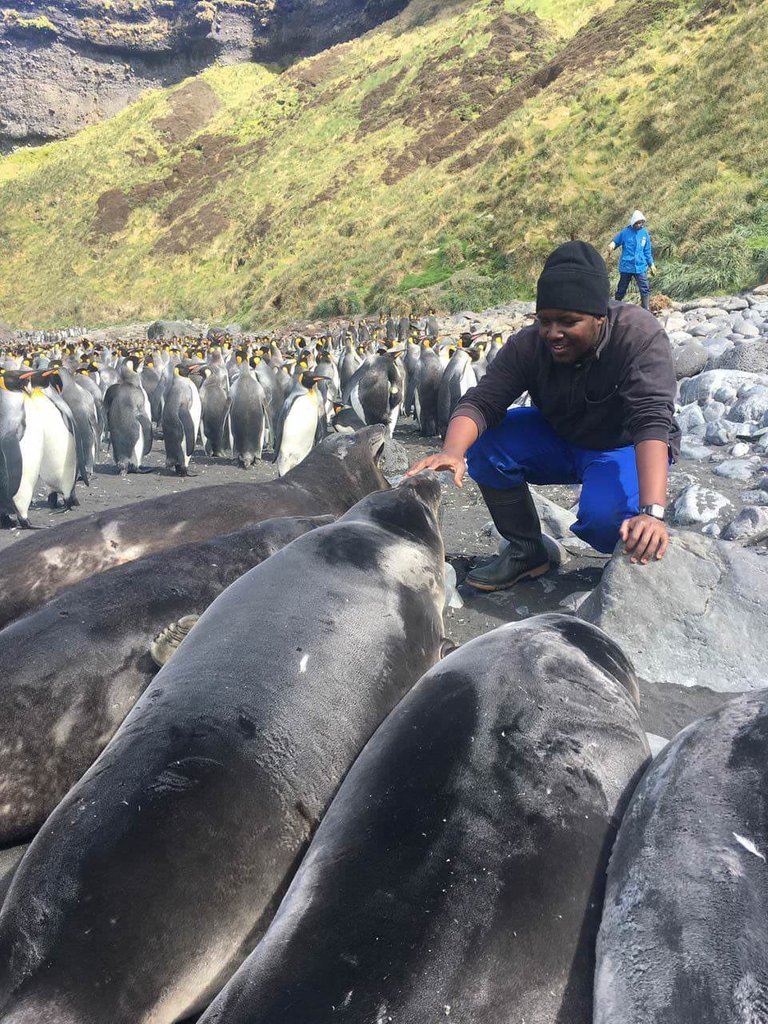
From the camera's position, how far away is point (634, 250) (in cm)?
1488

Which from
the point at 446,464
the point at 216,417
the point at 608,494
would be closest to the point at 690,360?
the point at 216,417

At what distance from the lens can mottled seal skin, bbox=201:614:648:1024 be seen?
1.32m

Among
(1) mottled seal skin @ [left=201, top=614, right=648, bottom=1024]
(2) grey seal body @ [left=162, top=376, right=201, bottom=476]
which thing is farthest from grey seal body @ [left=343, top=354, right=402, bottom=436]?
(1) mottled seal skin @ [left=201, top=614, right=648, bottom=1024]

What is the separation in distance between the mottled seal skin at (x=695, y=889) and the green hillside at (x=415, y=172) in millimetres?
16855

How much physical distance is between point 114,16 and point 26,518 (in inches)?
3289

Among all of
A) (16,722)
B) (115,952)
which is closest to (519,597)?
(16,722)

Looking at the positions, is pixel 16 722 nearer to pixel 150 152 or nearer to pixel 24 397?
pixel 24 397

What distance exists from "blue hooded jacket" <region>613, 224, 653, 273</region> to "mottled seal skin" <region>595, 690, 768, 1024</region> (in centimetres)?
1471

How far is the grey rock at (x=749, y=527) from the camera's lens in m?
4.68

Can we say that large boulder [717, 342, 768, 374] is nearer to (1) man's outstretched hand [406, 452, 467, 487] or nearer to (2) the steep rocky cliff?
(1) man's outstretched hand [406, 452, 467, 487]

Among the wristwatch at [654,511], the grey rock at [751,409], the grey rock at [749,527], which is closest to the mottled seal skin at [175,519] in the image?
the wristwatch at [654,511]

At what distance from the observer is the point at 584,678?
2096mm

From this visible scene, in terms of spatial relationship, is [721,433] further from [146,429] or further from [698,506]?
[146,429]

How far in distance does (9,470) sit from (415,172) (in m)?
37.7
